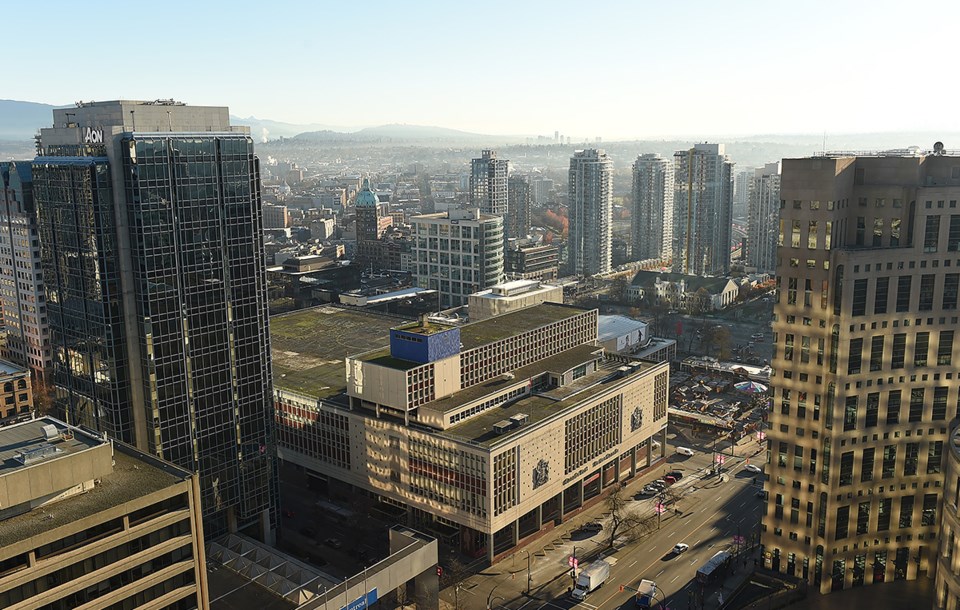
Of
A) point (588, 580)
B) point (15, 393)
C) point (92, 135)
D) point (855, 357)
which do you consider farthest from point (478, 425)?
point (15, 393)

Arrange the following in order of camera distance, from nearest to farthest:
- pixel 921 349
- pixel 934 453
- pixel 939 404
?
1. pixel 921 349
2. pixel 939 404
3. pixel 934 453

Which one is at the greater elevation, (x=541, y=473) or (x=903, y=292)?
(x=903, y=292)

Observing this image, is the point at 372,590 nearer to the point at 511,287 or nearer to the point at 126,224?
the point at 126,224

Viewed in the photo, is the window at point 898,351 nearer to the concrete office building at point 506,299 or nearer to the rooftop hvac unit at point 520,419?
the rooftop hvac unit at point 520,419

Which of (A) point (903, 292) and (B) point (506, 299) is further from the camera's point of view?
(B) point (506, 299)

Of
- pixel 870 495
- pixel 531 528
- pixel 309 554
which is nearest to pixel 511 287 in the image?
pixel 531 528

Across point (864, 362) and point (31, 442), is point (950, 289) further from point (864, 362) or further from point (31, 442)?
point (31, 442)

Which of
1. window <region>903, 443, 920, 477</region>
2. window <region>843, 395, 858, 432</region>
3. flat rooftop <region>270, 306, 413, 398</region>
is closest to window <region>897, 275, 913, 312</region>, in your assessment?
window <region>843, 395, 858, 432</region>

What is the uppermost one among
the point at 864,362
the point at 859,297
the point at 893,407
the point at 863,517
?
the point at 859,297
